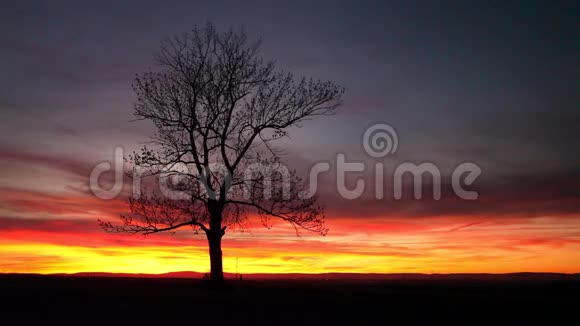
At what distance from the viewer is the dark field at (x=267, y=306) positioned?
22.5 metres

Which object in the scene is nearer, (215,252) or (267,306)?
(267,306)

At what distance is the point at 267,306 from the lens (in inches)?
1017

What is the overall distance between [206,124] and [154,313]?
15.4 m

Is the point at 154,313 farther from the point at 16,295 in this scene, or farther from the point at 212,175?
the point at 212,175

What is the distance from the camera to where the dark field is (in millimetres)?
22453

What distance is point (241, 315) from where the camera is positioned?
23391 mm

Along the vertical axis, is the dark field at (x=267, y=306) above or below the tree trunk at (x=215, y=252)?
below

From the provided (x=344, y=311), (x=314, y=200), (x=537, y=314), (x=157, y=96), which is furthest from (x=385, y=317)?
(x=157, y=96)

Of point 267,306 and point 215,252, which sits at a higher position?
point 215,252

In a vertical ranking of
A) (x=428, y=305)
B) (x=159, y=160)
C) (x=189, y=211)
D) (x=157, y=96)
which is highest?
(x=157, y=96)

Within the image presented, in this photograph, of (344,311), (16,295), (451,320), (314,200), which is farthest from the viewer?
(314,200)

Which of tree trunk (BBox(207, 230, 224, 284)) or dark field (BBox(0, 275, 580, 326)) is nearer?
dark field (BBox(0, 275, 580, 326))

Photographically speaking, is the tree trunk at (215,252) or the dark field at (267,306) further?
the tree trunk at (215,252)

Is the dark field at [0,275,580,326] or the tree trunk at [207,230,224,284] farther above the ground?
the tree trunk at [207,230,224,284]
